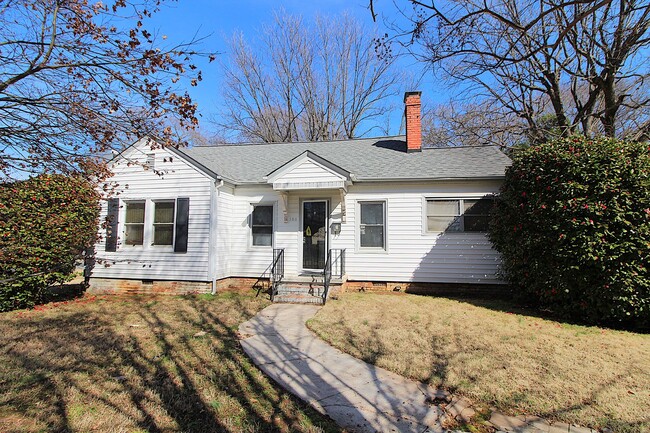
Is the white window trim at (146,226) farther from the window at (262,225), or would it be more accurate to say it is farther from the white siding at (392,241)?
the window at (262,225)

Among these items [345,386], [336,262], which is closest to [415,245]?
[336,262]

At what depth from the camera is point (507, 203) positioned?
764 cm

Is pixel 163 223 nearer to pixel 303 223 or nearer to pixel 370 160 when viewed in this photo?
pixel 303 223

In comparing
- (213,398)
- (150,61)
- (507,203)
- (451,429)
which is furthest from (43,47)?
(507,203)

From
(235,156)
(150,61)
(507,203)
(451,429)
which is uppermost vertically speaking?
(235,156)

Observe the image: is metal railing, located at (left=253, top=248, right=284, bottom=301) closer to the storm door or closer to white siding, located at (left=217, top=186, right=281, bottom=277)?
white siding, located at (left=217, top=186, right=281, bottom=277)

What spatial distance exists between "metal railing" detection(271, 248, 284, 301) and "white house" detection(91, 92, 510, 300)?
6 centimetres

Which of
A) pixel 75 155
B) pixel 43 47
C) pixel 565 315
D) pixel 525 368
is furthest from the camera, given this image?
pixel 565 315

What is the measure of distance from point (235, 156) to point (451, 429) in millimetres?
11205

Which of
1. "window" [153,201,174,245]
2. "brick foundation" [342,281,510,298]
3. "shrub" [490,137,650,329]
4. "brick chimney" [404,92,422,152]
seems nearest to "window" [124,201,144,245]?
"window" [153,201,174,245]

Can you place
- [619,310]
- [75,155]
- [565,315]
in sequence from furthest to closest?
1. [565,315]
2. [619,310]
3. [75,155]

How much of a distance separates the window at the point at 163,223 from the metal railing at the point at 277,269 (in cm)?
301

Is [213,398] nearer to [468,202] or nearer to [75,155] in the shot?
[75,155]

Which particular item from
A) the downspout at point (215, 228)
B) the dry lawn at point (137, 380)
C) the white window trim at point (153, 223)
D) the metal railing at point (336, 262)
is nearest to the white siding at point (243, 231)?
the downspout at point (215, 228)
